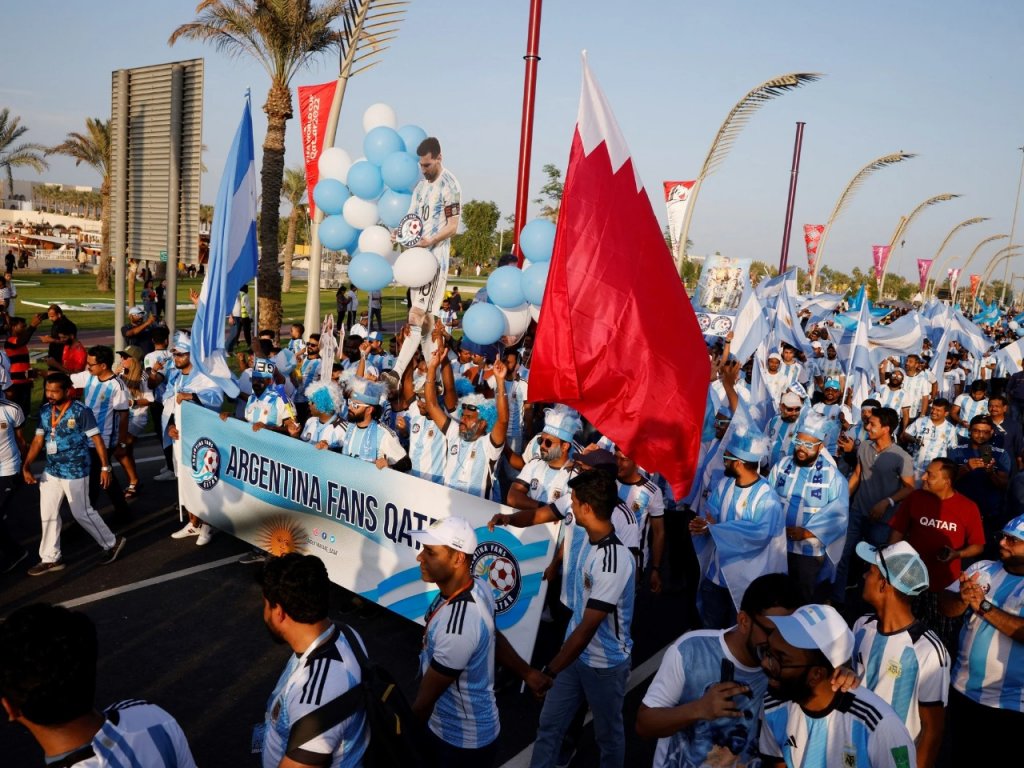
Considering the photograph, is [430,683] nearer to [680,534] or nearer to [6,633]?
[6,633]

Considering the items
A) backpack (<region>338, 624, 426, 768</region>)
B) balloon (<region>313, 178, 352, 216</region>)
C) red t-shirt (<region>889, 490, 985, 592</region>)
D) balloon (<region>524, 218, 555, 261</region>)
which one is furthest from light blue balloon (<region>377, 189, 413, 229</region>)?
backpack (<region>338, 624, 426, 768</region>)

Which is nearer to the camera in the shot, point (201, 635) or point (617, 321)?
point (617, 321)

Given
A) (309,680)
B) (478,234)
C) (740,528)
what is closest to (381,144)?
(740,528)

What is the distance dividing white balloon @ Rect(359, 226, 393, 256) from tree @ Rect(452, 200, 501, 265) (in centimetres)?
7163

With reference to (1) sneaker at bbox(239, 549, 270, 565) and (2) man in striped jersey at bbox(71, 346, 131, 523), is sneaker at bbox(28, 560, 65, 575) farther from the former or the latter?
(1) sneaker at bbox(239, 549, 270, 565)

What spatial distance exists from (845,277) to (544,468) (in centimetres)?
10044

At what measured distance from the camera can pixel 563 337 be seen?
16.3 feet

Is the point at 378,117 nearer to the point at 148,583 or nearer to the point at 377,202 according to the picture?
the point at 377,202

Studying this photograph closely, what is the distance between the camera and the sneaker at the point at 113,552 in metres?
6.89

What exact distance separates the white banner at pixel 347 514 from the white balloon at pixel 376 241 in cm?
381

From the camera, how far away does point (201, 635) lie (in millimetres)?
5699

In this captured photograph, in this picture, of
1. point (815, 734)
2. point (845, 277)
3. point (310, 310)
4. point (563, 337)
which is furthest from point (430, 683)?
point (845, 277)

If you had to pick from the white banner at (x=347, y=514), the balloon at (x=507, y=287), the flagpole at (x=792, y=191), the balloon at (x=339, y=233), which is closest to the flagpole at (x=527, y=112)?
the balloon at (x=507, y=287)

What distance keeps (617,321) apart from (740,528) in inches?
62.4
